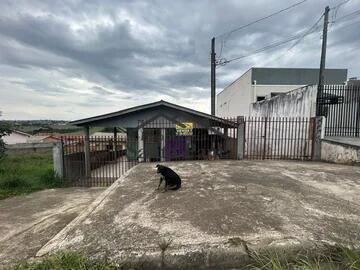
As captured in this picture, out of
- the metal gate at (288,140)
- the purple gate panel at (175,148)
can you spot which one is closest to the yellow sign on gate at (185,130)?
the purple gate panel at (175,148)

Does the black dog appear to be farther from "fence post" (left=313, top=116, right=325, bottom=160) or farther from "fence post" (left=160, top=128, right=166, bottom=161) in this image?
"fence post" (left=313, top=116, right=325, bottom=160)

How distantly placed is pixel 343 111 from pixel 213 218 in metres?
11.0

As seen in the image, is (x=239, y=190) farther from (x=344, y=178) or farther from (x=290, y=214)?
(x=344, y=178)

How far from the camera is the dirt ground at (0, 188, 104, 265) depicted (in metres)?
3.36

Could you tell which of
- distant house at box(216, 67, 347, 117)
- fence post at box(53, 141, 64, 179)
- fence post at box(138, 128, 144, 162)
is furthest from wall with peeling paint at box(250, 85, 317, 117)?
fence post at box(53, 141, 64, 179)

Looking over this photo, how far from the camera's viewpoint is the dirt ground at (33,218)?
3360 mm

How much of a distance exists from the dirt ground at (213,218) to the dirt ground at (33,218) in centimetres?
72

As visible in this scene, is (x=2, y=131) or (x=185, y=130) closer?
(x=185, y=130)

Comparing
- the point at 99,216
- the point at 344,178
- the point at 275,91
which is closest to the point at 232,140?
the point at 344,178

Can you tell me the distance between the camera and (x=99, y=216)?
3.45 m

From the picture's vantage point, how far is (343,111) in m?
11.0

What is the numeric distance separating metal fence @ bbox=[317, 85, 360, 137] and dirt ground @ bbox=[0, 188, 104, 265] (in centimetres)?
1072

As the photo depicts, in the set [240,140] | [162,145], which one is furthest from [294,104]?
[162,145]

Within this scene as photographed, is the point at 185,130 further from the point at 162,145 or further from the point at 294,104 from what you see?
the point at 294,104
